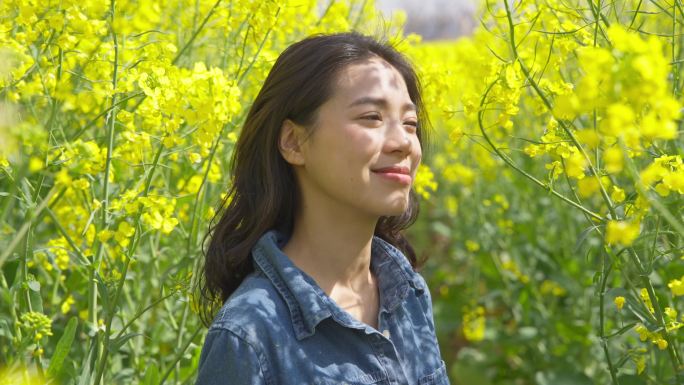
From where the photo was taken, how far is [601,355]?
3.76m

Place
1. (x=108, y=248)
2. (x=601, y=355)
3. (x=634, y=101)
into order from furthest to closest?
(x=601, y=355), (x=108, y=248), (x=634, y=101)

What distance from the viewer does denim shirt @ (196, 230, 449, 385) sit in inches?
68.4

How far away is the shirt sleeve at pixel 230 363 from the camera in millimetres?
1709

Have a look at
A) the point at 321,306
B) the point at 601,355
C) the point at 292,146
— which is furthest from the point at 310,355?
the point at 601,355

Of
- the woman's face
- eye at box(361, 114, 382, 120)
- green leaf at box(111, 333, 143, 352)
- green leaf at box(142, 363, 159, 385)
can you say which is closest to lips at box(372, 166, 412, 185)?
the woman's face

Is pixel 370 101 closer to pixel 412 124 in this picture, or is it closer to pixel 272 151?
pixel 412 124

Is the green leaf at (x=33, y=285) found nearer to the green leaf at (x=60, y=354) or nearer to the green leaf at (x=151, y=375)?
the green leaf at (x=60, y=354)

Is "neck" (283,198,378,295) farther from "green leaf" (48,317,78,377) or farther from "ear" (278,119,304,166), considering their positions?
"green leaf" (48,317,78,377)

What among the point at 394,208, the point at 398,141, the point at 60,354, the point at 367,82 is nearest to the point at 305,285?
the point at 394,208

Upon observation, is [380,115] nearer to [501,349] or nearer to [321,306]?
[321,306]

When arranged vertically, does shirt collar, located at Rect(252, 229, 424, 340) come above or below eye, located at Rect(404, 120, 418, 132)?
below

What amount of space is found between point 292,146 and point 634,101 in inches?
41.5

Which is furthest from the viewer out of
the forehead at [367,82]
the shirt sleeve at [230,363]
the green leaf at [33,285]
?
the green leaf at [33,285]

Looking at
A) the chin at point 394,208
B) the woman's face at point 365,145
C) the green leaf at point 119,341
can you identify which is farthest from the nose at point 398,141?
the green leaf at point 119,341
